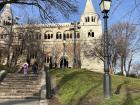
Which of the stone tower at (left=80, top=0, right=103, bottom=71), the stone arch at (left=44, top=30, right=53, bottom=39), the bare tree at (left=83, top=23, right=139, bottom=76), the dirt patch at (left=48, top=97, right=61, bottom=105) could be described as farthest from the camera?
the stone arch at (left=44, top=30, right=53, bottom=39)

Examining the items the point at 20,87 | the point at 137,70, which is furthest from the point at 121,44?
the point at 20,87

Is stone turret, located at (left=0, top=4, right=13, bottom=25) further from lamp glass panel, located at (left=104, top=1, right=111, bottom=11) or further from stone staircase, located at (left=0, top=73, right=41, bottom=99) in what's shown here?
lamp glass panel, located at (left=104, top=1, right=111, bottom=11)

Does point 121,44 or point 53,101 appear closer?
point 53,101

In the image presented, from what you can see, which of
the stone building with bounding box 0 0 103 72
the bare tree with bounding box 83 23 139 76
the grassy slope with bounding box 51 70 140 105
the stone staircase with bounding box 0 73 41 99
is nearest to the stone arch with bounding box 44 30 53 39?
the stone building with bounding box 0 0 103 72

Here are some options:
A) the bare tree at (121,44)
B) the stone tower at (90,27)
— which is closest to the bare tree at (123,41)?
the bare tree at (121,44)

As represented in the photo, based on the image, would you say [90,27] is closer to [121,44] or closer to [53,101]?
[121,44]

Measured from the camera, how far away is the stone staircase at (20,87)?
2438 cm

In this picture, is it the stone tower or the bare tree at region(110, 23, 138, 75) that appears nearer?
the bare tree at region(110, 23, 138, 75)

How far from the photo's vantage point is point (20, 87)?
2647 centimetres

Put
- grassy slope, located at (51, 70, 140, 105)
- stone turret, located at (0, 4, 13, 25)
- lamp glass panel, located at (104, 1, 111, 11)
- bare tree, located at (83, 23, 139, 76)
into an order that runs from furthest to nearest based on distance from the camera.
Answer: bare tree, located at (83, 23, 139, 76) < stone turret, located at (0, 4, 13, 25) < lamp glass panel, located at (104, 1, 111, 11) < grassy slope, located at (51, 70, 140, 105)

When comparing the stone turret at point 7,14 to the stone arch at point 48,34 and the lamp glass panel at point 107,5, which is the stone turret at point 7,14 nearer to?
the lamp glass panel at point 107,5

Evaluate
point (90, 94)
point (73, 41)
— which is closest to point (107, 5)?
point (90, 94)

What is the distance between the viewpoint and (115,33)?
7312cm

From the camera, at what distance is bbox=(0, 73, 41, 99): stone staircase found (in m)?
24.4
